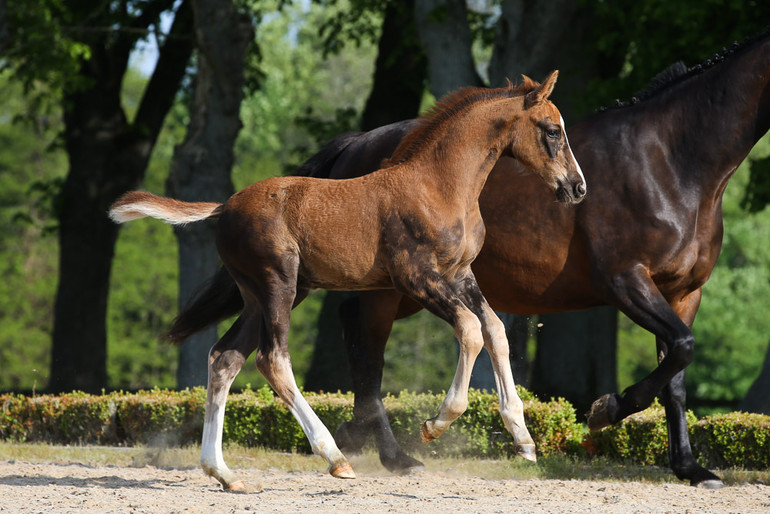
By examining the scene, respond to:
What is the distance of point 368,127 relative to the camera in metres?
15.7

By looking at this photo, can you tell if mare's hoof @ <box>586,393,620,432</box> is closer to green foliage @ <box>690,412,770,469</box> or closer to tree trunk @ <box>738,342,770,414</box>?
green foliage @ <box>690,412,770,469</box>

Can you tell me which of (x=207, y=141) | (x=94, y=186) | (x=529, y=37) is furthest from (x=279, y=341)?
(x=94, y=186)

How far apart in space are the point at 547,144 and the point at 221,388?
94.3 inches

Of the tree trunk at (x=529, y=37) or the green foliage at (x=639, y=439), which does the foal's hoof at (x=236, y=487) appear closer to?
the green foliage at (x=639, y=439)

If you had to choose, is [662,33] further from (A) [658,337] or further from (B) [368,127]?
(A) [658,337]

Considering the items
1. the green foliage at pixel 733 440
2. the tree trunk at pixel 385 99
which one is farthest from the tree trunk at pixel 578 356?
the green foliage at pixel 733 440

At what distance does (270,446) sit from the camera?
9039mm

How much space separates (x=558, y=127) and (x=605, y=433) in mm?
3521

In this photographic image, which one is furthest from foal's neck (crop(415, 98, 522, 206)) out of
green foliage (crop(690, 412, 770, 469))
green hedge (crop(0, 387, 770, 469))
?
green foliage (crop(690, 412, 770, 469))

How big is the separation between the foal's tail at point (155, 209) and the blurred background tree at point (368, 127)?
3.16m

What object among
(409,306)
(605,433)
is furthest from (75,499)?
(605,433)

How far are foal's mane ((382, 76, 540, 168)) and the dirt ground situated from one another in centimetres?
202

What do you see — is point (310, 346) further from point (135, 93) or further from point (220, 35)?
point (220, 35)

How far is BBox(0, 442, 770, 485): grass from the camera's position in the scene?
718 cm
